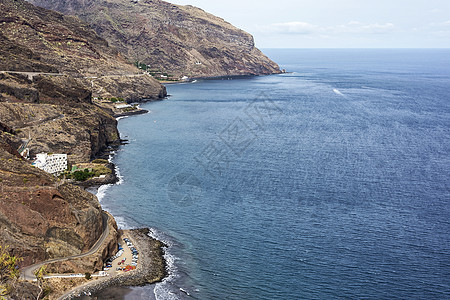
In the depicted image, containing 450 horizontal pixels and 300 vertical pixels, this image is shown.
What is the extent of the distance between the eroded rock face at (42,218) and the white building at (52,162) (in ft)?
106

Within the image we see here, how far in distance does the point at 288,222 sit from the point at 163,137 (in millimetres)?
84991

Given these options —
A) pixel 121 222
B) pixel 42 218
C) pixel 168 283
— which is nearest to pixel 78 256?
pixel 42 218

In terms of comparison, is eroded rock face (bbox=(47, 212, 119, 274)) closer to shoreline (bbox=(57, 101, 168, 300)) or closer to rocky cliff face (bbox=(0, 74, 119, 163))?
shoreline (bbox=(57, 101, 168, 300))

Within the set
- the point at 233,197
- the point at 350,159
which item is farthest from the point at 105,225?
the point at 350,159

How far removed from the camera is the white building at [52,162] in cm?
10844

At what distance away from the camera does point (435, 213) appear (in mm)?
95688

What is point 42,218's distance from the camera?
230ft

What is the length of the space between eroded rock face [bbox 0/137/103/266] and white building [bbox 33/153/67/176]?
32301 mm

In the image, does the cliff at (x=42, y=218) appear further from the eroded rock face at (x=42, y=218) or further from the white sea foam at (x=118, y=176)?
the white sea foam at (x=118, y=176)

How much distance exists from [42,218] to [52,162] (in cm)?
4627

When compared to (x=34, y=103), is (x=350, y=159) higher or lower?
lower

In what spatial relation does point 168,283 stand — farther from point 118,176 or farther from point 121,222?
point 118,176

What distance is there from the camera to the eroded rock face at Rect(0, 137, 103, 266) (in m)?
67.4

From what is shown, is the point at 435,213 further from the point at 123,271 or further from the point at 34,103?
the point at 34,103
